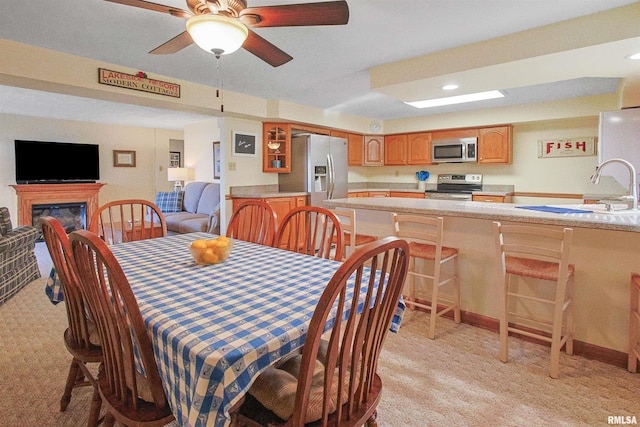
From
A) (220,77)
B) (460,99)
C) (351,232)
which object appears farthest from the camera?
(460,99)

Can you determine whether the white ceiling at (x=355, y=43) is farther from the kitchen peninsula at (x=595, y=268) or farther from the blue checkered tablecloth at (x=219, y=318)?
the blue checkered tablecloth at (x=219, y=318)

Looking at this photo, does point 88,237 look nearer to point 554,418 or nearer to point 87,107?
point 554,418

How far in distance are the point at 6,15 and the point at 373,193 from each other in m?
5.42

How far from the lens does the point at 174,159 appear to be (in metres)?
8.22

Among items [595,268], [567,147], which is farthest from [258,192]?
[567,147]

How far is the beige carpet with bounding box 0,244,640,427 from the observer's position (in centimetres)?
163

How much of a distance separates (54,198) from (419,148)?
6.59 m

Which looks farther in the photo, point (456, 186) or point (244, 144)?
point (456, 186)

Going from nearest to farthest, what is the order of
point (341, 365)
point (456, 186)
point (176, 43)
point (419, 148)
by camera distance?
1. point (341, 365)
2. point (176, 43)
3. point (456, 186)
4. point (419, 148)

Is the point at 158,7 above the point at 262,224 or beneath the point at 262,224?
above

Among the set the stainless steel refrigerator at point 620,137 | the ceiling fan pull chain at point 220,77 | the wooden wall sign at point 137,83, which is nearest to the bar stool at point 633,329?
the stainless steel refrigerator at point 620,137

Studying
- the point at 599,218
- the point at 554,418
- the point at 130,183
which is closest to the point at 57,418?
the point at 554,418

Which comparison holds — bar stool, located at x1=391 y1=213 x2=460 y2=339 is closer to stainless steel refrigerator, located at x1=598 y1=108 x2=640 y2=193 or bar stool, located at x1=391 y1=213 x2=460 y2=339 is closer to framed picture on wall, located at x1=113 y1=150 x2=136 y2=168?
stainless steel refrigerator, located at x1=598 y1=108 x2=640 y2=193

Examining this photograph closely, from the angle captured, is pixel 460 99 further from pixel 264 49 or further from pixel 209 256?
pixel 209 256
